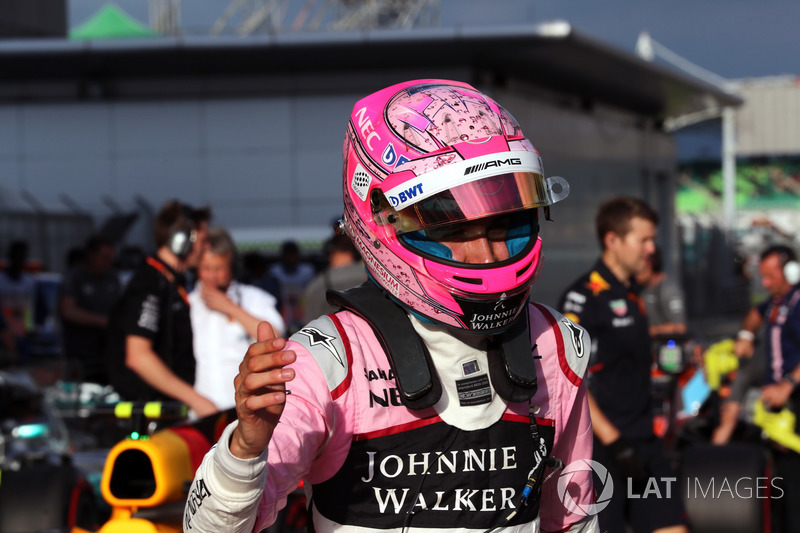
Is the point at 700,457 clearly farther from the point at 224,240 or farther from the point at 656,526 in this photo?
the point at 224,240

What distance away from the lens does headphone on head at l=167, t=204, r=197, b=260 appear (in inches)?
210

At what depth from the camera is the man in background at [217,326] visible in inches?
209

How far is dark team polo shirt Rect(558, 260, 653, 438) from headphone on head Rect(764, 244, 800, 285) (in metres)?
2.52

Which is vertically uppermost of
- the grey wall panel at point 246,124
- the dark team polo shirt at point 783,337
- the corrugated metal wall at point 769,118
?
the corrugated metal wall at point 769,118

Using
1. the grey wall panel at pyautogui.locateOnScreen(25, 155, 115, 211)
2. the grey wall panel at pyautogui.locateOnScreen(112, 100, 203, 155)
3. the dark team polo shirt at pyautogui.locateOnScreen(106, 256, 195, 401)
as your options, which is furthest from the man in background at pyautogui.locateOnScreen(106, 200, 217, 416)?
the grey wall panel at pyautogui.locateOnScreen(25, 155, 115, 211)

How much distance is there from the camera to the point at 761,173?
227 ft

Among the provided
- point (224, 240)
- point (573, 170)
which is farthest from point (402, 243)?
point (573, 170)

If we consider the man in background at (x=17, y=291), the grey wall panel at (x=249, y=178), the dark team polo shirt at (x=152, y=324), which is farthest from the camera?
the grey wall panel at (x=249, y=178)

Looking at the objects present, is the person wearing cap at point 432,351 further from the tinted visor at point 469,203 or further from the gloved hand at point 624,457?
the gloved hand at point 624,457

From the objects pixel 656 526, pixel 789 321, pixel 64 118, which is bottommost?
pixel 656 526

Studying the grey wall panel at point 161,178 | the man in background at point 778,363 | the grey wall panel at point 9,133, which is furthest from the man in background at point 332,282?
the grey wall panel at point 9,133

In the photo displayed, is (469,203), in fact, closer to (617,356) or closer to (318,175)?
(617,356)

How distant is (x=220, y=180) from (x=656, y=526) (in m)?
14.9

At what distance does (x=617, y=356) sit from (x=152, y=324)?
2.30 meters
